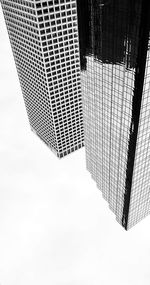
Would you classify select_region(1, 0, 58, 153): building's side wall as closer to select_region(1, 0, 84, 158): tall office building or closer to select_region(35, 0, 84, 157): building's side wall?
select_region(1, 0, 84, 158): tall office building

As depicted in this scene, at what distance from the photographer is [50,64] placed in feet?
264

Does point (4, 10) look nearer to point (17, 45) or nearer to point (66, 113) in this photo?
point (17, 45)

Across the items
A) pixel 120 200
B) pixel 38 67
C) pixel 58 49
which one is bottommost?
pixel 120 200

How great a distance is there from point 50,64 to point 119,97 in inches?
1396

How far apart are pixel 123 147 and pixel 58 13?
144 ft

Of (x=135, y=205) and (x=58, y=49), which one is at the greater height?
(x=58, y=49)

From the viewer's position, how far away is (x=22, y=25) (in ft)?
266

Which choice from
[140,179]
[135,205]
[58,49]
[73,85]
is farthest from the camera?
[73,85]

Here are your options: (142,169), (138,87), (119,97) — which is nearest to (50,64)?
(119,97)

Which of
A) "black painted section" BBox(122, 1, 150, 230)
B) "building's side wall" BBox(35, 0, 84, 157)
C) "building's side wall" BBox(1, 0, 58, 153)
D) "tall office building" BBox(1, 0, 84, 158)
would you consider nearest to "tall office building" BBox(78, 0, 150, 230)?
"black painted section" BBox(122, 1, 150, 230)

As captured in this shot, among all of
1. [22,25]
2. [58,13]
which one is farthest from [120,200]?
[22,25]

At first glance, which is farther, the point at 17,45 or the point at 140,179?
the point at 17,45

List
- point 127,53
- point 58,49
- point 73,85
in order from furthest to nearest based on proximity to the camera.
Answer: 1. point 73,85
2. point 58,49
3. point 127,53

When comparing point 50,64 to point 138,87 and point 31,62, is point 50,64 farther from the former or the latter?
point 138,87
